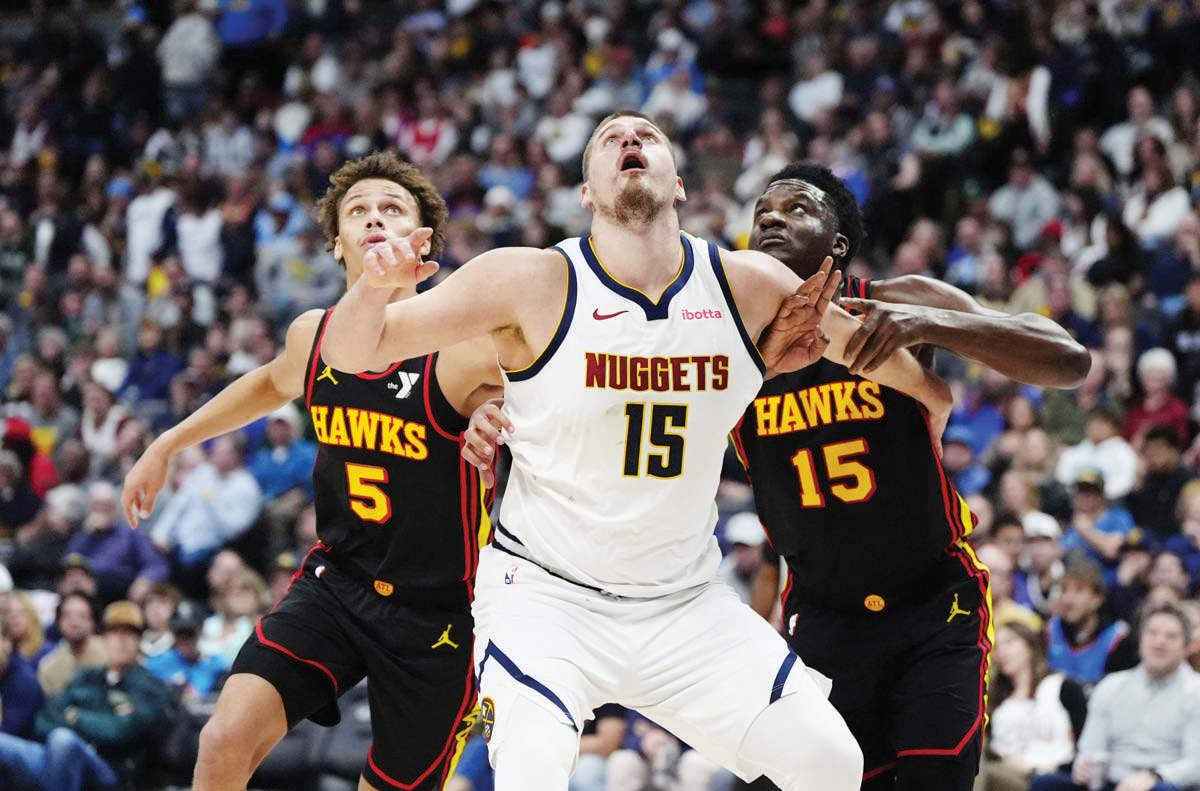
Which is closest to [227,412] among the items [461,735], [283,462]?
[461,735]

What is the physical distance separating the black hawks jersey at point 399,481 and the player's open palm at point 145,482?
29.1 inches

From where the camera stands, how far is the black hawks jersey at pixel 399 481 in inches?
250

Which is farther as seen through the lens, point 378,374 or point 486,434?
point 378,374

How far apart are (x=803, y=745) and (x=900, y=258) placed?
A: 384 inches

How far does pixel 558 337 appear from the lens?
5234 mm

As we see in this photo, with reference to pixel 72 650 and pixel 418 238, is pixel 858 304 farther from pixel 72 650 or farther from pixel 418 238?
pixel 72 650

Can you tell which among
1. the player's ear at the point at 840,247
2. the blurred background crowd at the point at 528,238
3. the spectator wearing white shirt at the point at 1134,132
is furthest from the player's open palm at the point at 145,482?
the spectator wearing white shirt at the point at 1134,132

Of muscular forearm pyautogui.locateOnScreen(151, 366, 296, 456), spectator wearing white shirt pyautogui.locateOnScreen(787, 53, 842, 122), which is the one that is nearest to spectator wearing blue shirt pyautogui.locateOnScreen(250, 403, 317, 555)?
spectator wearing white shirt pyautogui.locateOnScreen(787, 53, 842, 122)

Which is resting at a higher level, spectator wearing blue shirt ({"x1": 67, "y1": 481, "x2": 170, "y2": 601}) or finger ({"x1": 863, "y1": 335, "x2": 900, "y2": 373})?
spectator wearing blue shirt ({"x1": 67, "y1": 481, "x2": 170, "y2": 601})

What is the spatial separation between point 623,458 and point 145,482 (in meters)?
2.43

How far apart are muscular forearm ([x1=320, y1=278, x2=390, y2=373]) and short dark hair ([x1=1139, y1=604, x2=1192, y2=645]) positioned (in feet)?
17.1

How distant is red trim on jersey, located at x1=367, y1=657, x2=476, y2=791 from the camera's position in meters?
6.51

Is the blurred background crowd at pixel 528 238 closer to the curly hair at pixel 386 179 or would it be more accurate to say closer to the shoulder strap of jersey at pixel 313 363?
the curly hair at pixel 386 179

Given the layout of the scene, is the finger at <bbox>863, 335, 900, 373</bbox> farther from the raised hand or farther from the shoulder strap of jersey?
the shoulder strap of jersey
